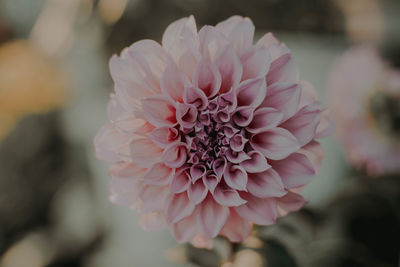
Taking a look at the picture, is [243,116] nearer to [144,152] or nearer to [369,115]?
[144,152]

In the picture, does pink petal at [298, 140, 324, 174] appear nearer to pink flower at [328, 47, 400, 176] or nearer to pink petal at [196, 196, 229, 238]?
pink petal at [196, 196, 229, 238]

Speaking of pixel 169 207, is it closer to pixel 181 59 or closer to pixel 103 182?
pixel 181 59

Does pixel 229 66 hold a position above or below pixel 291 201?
above

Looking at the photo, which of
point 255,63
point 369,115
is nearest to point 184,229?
point 255,63

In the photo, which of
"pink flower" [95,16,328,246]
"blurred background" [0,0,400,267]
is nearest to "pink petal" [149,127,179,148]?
"pink flower" [95,16,328,246]

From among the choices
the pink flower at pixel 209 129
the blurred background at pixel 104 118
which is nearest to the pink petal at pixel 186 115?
the pink flower at pixel 209 129

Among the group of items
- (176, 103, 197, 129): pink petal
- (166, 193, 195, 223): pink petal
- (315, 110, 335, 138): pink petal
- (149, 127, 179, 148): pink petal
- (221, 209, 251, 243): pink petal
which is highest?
(176, 103, 197, 129): pink petal

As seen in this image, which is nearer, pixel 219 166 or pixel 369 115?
pixel 219 166

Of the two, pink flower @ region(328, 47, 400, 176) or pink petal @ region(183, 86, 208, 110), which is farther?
pink flower @ region(328, 47, 400, 176)
